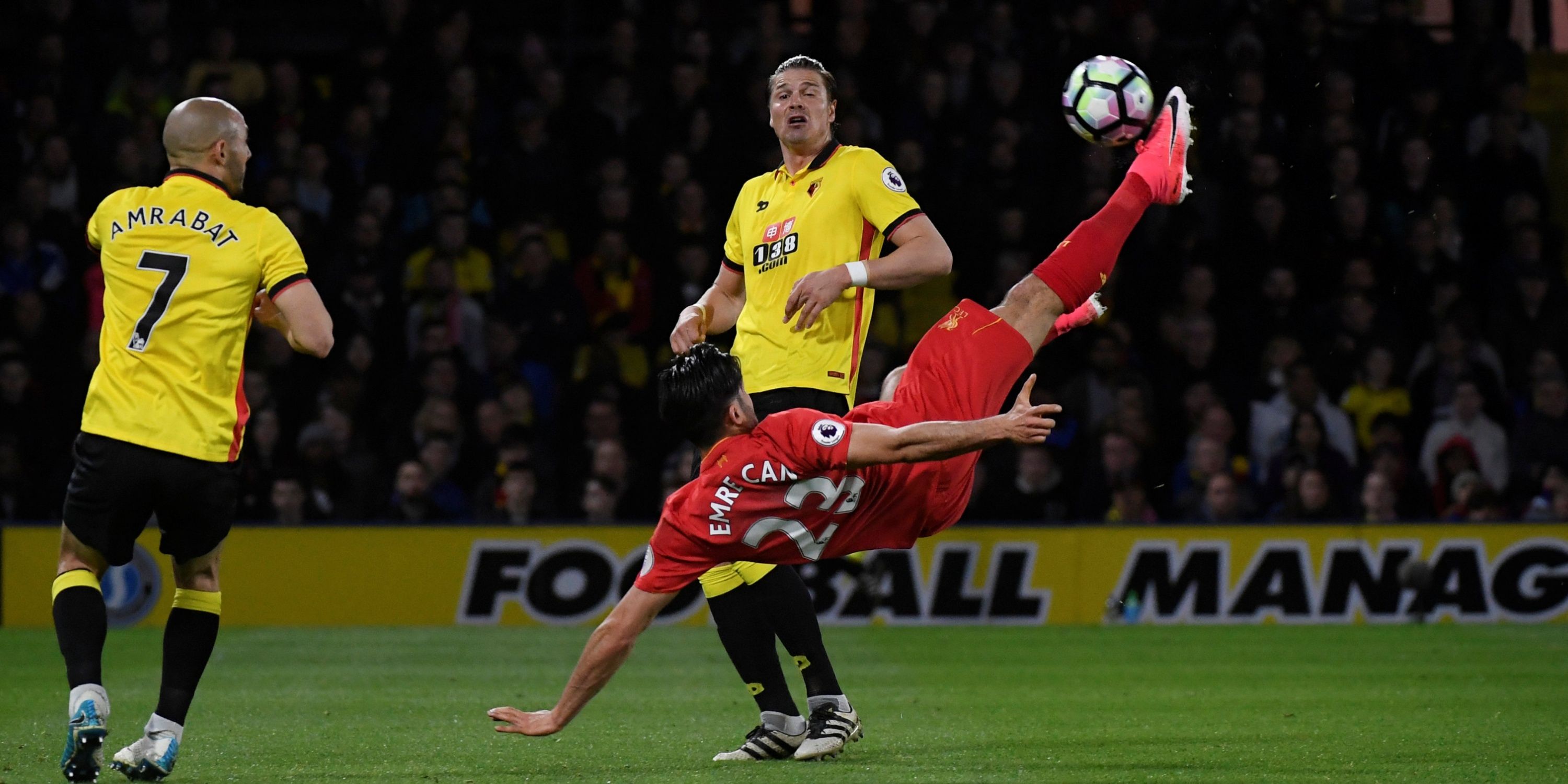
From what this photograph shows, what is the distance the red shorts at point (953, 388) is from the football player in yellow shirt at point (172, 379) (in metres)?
1.78

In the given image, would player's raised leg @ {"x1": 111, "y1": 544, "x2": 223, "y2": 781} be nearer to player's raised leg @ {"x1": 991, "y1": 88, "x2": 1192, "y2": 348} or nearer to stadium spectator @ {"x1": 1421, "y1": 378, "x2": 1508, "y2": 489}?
player's raised leg @ {"x1": 991, "y1": 88, "x2": 1192, "y2": 348}

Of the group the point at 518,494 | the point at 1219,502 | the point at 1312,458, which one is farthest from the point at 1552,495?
the point at 518,494

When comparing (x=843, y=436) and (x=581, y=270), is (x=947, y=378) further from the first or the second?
(x=581, y=270)

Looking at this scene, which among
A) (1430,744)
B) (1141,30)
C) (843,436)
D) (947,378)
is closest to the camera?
(843,436)

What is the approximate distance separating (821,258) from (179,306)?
2026 millimetres

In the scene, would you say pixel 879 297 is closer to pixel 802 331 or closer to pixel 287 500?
pixel 287 500

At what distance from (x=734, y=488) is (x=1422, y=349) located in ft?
32.6

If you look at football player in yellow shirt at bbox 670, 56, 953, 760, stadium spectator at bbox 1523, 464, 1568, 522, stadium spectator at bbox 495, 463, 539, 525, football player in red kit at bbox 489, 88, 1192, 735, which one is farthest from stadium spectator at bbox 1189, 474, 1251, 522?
football player in yellow shirt at bbox 670, 56, 953, 760

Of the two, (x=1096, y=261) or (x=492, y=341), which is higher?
(x=1096, y=261)

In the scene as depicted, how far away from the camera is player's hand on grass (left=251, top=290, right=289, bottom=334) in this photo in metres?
5.40

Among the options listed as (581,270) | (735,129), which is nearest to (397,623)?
(581,270)

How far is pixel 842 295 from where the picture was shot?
5910 millimetres

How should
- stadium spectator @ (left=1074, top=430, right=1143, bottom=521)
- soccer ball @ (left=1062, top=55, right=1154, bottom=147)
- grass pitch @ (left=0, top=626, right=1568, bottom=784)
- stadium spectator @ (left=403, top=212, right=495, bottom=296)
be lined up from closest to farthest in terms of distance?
grass pitch @ (left=0, top=626, right=1568, bottom=784) → soccer ball @ (left=1062, top=55, right=1154, bottom=147) → stadium spectator @ (left=1074, top=430, right=1143, bottom=521) → stadium spectator @ (left=403, top=212, right=495, bottom=296)

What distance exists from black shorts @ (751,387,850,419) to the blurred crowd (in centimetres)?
654
